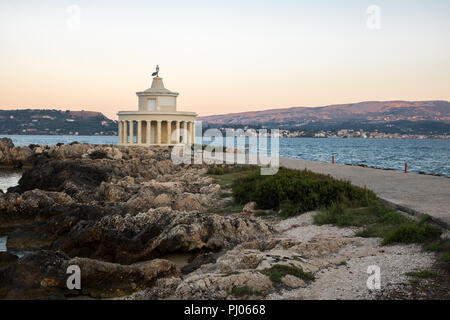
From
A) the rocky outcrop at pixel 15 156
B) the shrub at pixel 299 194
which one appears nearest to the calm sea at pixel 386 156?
the shrub at pixel 299 194

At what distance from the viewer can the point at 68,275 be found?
791cm

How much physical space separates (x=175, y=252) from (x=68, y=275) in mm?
2893

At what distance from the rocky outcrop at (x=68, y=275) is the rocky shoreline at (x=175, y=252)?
2 cm

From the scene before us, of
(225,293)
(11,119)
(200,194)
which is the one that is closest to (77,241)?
(225,293)

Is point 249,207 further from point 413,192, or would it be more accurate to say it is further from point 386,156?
point 386,156

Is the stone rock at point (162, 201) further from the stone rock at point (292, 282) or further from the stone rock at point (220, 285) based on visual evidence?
the stone rock at point (292, 282)

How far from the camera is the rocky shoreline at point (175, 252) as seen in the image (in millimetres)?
7043

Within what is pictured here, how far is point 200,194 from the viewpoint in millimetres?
17125

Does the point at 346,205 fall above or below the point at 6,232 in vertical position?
above

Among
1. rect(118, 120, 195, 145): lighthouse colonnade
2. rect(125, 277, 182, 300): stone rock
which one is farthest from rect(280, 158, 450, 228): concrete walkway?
rect(118, 120, 195, 145): lighthouse colonnade

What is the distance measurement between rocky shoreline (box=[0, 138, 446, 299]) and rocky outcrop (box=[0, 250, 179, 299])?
16 mm

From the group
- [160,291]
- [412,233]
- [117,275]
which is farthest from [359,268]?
[117,275]

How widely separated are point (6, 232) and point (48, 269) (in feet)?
20.8

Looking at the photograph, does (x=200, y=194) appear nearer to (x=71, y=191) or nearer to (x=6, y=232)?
(x=71, y=191)
